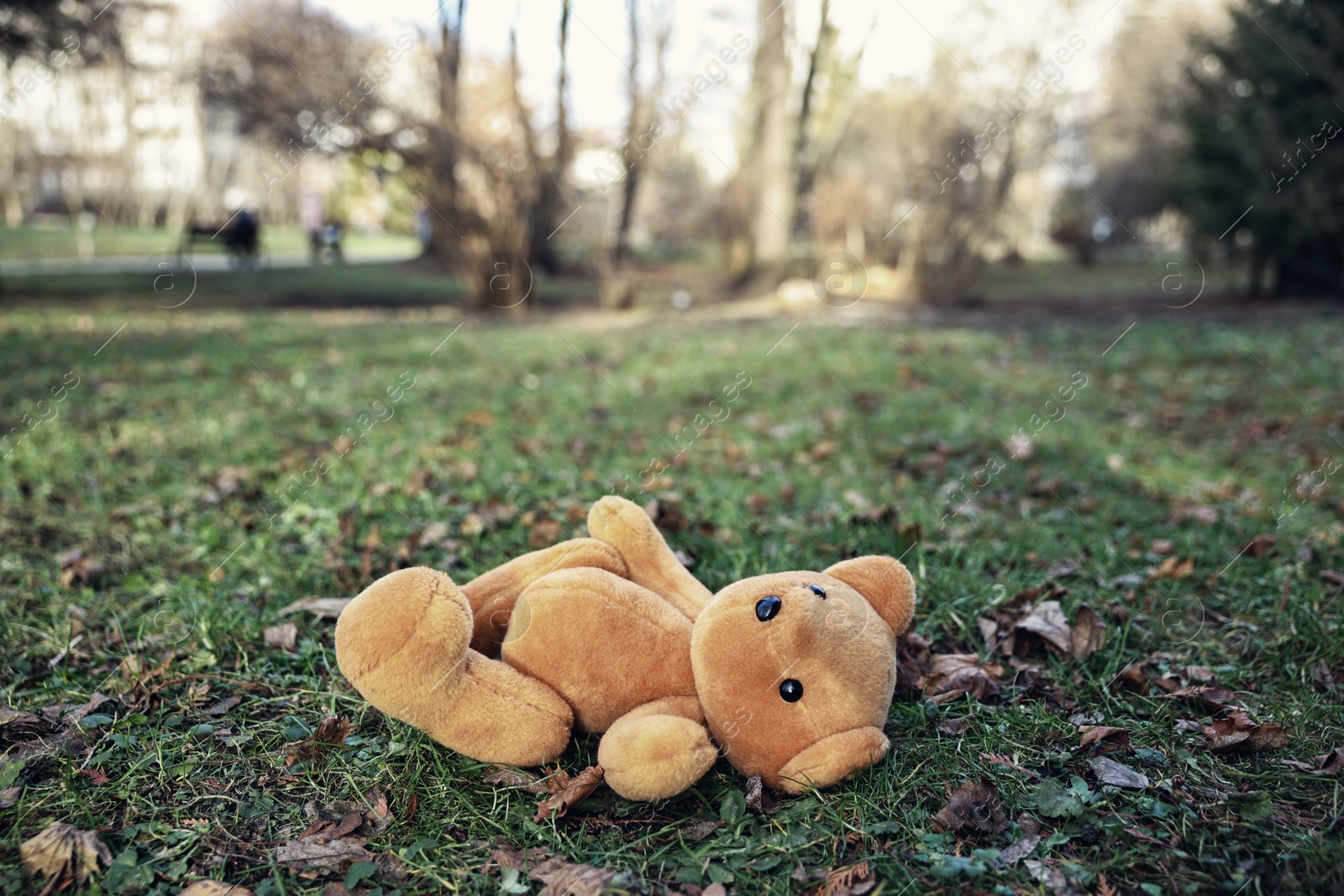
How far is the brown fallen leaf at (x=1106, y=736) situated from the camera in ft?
7.72

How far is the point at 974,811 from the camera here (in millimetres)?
2076

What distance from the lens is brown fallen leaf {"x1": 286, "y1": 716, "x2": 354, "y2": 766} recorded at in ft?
7.60

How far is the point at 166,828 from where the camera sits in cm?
205

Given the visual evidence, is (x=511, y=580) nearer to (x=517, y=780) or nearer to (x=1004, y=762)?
(x=517, y=780)

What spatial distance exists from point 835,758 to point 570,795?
0.65 metres

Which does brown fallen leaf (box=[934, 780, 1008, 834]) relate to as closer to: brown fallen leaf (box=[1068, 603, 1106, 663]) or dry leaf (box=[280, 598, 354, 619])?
brown fallen leaf (box=[1068, 603, 1106, 663])

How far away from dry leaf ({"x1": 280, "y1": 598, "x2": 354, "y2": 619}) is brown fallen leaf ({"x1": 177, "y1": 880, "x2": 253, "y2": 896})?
1.17 meters

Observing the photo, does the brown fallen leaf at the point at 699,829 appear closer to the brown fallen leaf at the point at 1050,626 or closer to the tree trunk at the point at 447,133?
the brown fallen leaf at the point at 1050,626

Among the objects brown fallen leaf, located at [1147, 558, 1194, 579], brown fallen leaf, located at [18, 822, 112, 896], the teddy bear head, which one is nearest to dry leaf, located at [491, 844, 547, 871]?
the teddy bear head

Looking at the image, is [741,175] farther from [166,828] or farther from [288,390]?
[166,828]

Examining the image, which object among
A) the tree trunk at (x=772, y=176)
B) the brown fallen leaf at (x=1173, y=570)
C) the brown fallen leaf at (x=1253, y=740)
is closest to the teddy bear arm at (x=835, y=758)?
the brown fallen leaf at (x=1253, y=740)

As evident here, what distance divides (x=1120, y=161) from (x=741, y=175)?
16897mm

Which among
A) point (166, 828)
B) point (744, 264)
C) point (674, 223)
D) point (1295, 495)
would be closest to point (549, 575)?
point (166, 828)

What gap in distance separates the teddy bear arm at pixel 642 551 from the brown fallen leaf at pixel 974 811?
81 cm
